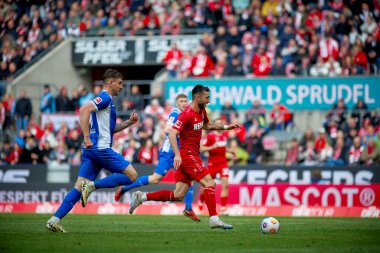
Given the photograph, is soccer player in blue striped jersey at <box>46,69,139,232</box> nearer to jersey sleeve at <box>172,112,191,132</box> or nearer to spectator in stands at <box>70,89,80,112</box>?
jersey sleeve at <box>172,112,191,132</box>

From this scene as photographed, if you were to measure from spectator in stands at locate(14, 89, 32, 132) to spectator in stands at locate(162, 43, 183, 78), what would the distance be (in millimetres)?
5179

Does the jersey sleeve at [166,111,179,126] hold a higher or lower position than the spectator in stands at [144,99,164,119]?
lower

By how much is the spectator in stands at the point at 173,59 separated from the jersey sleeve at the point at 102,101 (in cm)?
1582

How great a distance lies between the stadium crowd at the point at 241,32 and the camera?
2884 cm

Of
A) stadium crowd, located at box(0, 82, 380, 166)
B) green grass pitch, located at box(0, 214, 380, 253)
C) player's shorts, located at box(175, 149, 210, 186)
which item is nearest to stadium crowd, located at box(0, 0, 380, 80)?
stadium crowd, located at box(0, 82, 380, 166)

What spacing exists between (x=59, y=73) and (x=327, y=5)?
1129cm

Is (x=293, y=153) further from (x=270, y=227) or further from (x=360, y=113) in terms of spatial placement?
(x=270, y=227)

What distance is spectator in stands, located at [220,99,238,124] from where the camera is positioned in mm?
28094

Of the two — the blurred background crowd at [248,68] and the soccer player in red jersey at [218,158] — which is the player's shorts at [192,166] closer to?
the soccer player in red jersey at [218,158]

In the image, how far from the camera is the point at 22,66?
→ 35.7 m

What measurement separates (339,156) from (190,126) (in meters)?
11.4

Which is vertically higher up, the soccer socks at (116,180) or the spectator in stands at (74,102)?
the spectator in stands at (74,102)

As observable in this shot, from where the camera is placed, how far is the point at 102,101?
14523 mm

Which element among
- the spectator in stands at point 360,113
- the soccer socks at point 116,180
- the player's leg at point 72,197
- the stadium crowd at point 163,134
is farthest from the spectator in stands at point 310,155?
the player's leg at point 72,197
